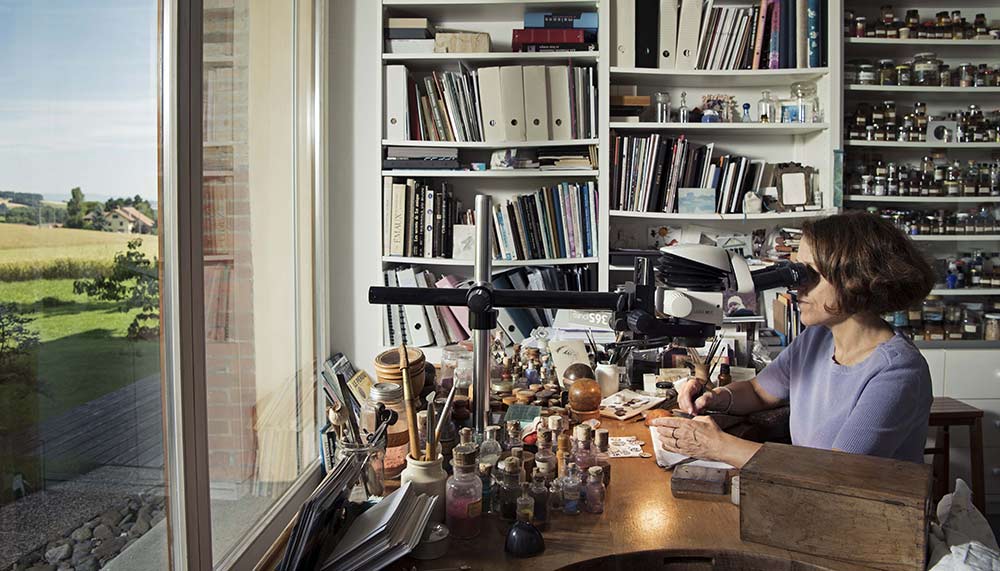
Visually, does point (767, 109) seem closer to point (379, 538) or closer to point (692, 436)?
point (692, 436)

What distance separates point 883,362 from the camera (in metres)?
1.70

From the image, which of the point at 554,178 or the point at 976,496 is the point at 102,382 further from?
the point at 976,496

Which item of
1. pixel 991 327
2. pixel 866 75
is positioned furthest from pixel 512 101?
pixel 991 327

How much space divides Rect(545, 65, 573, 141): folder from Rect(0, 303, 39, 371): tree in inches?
102

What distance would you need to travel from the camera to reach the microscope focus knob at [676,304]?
1208 millimetres

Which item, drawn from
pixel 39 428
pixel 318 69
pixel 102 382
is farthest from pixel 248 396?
pixel 318 69

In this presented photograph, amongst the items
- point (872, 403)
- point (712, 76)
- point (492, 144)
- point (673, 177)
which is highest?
point (712, 76)

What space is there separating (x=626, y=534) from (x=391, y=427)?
0.59m

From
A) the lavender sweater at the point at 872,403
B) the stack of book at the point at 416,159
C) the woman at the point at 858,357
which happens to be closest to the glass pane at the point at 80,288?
the woman at the point at 858,357

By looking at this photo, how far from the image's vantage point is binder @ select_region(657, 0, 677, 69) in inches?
137

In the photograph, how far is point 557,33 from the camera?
3.45m

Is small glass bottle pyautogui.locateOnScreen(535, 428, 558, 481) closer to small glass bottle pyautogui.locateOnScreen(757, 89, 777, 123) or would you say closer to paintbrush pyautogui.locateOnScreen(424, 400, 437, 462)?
paintbrush pyautogui.locateOnScreen(424, 400, 437, 462)

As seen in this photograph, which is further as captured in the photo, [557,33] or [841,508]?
[557,33]

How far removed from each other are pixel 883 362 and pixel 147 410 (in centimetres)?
162
